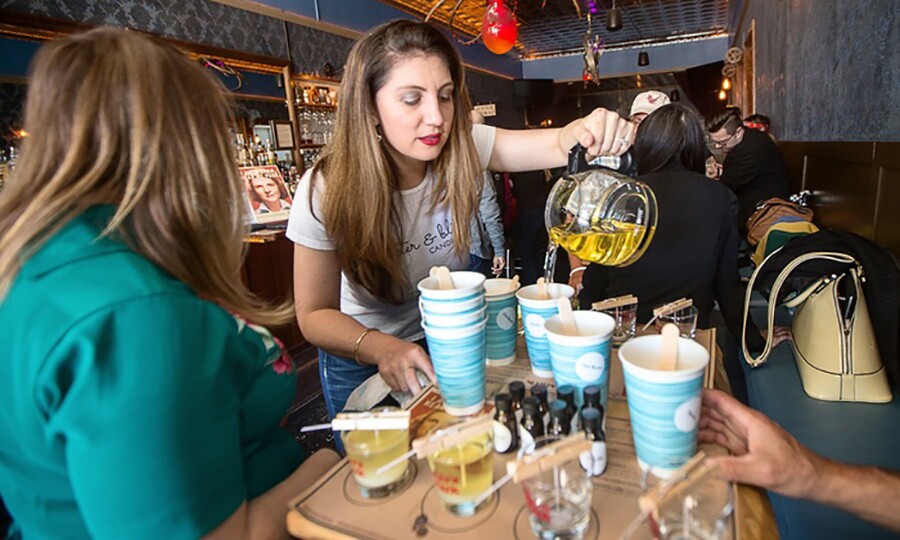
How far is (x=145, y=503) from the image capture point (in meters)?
0.61

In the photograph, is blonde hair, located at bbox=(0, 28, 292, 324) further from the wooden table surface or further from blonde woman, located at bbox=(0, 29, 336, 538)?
the wooden table surface

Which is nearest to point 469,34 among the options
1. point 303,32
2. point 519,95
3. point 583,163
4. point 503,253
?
point 519,95

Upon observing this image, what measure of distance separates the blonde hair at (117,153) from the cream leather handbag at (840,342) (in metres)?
1.85

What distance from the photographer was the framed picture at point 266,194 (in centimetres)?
390

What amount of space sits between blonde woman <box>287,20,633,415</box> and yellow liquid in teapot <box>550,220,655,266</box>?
0.62 feet

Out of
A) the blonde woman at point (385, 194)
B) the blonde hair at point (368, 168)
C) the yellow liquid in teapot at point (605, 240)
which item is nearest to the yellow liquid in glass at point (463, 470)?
the blonde woman at point (385, 194)

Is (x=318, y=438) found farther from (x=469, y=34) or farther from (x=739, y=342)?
(x=469, y=34)

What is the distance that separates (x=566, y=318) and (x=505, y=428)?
0.22 m

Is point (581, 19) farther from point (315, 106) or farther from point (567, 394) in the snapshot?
point (567, 394)

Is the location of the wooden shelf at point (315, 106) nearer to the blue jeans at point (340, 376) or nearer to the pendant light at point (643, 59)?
the blue jeans at point (340, 376)

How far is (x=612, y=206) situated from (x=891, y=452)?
108 centimetres

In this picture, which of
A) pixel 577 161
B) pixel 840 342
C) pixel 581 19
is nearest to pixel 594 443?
pixel 577 161

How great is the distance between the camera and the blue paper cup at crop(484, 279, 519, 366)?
1114mm

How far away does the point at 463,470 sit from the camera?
0.73 meters
